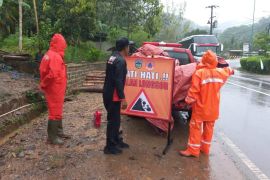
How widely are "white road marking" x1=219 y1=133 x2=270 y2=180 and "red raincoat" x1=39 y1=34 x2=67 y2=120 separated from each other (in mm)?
3261

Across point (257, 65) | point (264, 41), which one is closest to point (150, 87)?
point (257, 65)

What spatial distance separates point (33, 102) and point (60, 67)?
3253 millimetres

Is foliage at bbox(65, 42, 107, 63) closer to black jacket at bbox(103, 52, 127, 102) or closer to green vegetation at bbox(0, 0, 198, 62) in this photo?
green vegetation at bbox(0, 0, 198, 62)

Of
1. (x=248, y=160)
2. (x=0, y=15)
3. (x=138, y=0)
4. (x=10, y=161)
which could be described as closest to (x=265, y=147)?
(x=248, y=160)

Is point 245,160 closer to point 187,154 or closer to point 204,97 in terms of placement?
point 187,154

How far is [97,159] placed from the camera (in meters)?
5.99

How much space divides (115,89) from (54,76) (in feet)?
3.51

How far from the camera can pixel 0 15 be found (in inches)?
548

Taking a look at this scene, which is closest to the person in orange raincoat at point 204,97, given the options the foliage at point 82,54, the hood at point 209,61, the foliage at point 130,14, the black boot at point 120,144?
the hood at point 209,61

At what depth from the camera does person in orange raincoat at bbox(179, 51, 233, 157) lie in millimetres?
6328

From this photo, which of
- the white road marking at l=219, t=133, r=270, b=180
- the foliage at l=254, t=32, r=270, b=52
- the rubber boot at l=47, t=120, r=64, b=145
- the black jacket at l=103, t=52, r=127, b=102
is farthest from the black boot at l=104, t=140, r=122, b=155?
the foliage at l=254, t=32, r=270, b=52

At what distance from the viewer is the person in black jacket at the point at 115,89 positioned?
6.02 meters

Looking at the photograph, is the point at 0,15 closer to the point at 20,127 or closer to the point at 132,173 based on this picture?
the point at 20,127

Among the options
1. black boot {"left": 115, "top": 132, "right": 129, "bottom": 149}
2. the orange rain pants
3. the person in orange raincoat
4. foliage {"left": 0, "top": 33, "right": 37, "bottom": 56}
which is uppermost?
foliage {"left": 0, "top": 33, "right": 37, "bottom": 56}
